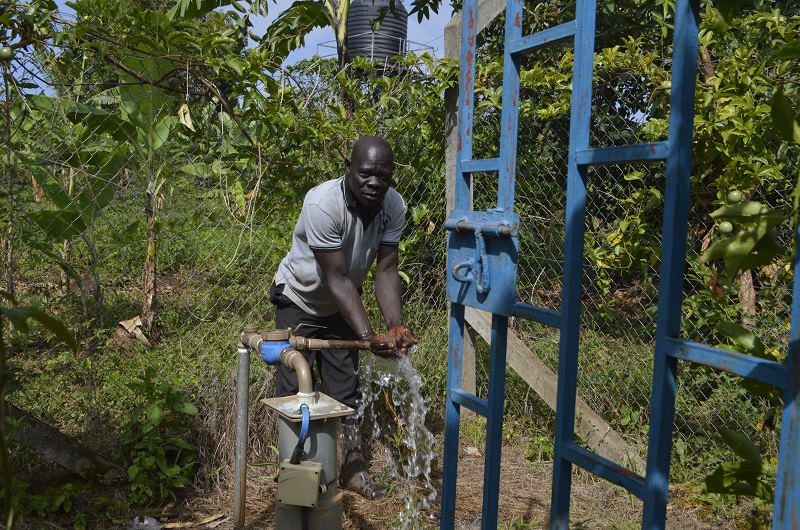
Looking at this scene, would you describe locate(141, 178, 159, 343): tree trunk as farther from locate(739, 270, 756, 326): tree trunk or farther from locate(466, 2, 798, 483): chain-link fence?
locate(739, 270, 756, 326): tree trunk

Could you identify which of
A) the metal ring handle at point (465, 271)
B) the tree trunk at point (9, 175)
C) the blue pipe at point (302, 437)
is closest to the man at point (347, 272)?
the metal ring handle at point (465, 271)

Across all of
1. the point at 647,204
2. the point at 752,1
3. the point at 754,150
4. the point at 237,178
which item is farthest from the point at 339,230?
the point at 752,1

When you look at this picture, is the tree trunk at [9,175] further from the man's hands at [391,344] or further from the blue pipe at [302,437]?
the blue pipe at [302,437]

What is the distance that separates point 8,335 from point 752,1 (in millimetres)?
5436

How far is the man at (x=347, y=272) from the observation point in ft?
10.4

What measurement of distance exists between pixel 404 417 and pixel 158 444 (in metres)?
1.47

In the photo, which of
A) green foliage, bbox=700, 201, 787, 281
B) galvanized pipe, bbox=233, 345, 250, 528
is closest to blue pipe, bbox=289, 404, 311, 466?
galvanized pipe, bbox=233, 345, 250, 528

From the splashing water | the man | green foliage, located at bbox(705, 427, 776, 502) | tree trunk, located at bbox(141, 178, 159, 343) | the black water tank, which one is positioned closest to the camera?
green foliage, located at bbox(705, 427, 776, 502)

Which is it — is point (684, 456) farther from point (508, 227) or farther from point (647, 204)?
point (508, 227)

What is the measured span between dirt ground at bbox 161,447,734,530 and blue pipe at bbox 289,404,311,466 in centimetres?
168

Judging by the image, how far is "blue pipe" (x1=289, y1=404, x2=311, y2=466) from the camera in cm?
199

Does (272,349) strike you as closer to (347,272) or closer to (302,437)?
(302,437)

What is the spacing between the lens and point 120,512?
3.42m

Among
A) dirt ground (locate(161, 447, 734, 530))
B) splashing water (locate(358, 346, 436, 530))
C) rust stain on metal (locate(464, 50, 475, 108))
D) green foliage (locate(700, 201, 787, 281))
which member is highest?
rust stain on metal (locate(464, 50, 475, 108))
